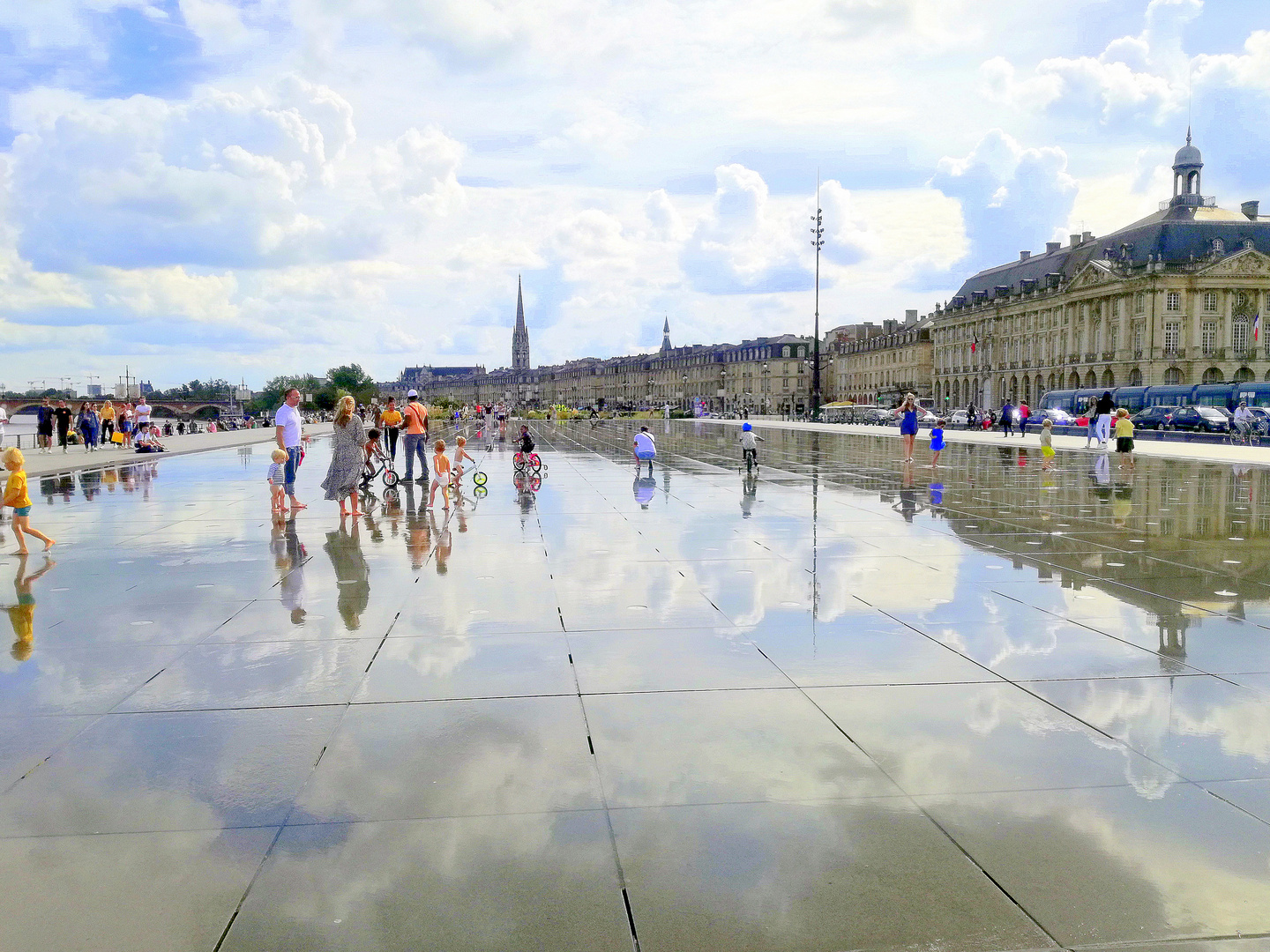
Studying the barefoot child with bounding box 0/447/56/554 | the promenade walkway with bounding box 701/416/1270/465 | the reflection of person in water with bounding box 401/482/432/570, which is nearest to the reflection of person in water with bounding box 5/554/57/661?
the barefoot child with bounding box 0/447/56/554

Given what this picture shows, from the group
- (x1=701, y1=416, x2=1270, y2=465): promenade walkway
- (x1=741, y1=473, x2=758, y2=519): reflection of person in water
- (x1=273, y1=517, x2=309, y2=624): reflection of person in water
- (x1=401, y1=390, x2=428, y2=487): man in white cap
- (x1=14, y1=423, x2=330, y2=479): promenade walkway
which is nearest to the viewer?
(x1=273, y1=517, x2=309, y2=624): reflection of person in water

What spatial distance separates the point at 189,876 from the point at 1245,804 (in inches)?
157

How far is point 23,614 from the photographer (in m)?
7.91

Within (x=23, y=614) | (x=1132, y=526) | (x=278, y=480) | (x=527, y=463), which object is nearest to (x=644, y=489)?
(x=527, y=463)

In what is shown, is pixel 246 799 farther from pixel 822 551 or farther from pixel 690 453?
pixel 690 453

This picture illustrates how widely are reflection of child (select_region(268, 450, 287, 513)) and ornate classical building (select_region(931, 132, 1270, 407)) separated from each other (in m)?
86.7

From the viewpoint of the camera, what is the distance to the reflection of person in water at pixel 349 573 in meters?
7.87

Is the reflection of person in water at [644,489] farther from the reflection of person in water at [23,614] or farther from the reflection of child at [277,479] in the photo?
the reflection of person in water at [23,614]

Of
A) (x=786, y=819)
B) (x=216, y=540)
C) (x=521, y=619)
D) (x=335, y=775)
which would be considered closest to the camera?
(x=786, y=819)

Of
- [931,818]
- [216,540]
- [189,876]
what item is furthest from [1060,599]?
[216,540]

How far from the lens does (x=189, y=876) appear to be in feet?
11.7

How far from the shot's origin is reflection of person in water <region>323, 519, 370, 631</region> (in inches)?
310

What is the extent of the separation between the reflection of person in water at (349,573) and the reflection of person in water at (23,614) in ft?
6.68

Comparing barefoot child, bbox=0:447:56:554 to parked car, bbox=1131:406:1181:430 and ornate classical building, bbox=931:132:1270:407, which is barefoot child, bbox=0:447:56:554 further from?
ornate classical building, bbox=931:132:1270:407
